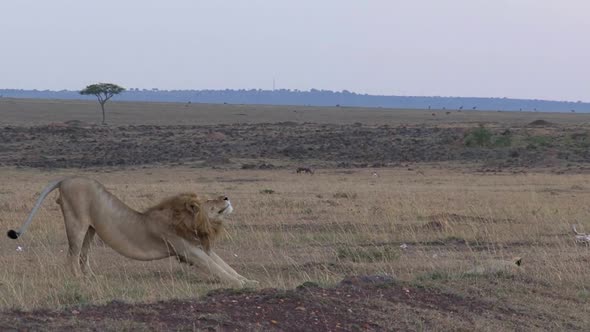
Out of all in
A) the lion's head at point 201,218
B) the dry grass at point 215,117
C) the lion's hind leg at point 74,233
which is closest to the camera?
the lion's head at point 201,218

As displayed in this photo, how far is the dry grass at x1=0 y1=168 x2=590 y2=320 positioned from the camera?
9.05 m

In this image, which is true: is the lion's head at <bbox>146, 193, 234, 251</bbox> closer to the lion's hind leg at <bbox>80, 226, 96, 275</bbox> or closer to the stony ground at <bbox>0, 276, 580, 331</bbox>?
the lion's hind leg at <bbox>80, 226, 96, 275</bbox>

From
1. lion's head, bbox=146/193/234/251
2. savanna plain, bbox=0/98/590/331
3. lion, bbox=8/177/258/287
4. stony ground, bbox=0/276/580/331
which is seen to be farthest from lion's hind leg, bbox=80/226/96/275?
stony ground, bbox=0/276/580/331

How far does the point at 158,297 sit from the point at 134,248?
246 cm

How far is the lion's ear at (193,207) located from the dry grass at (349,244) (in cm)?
64

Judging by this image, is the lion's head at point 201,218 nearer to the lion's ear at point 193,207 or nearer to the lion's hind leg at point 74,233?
the lion's ear at point 193,207

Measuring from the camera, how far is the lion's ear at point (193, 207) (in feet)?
33.5

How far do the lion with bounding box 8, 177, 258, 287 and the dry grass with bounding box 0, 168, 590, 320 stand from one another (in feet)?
0.83

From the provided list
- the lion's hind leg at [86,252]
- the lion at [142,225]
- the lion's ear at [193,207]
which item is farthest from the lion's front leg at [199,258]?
the lion's hind leg at [86,252]

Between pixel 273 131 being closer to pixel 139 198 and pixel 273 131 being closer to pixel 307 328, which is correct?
pixel 139 198

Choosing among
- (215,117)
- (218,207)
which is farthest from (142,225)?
(215,117)

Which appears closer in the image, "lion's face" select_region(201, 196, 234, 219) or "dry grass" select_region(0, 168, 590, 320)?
"dry grass" select_region(0, 168, 590, 320)

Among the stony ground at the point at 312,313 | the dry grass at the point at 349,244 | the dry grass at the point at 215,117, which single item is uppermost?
the stony ground at the point at 312,313

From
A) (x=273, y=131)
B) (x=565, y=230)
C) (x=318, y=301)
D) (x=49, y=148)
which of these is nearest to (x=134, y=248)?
(x=318, y=301)
